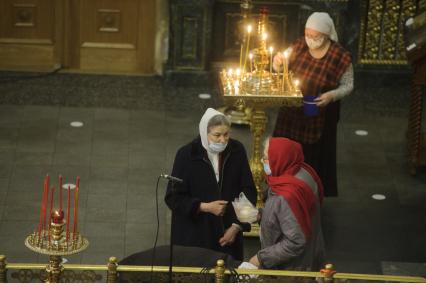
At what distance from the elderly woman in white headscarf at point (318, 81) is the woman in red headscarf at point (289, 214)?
2479 mm

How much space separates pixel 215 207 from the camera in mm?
7066

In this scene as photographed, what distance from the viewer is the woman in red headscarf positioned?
21.0ft

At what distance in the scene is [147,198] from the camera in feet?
32.2

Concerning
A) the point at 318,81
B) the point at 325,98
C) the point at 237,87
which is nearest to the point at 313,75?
the point at 318,81

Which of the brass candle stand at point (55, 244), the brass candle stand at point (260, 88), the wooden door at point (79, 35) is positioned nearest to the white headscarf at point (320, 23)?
the brass candle stand at point (260, 88)

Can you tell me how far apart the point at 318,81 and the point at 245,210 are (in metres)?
2.22

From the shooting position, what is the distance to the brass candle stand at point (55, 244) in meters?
5.57

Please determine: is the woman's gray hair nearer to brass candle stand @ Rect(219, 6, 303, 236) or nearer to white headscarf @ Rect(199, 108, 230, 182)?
white headscarf @ Rect(199, 108, 230, 182)

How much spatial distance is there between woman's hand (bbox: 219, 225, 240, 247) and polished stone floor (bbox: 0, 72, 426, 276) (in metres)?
1.59

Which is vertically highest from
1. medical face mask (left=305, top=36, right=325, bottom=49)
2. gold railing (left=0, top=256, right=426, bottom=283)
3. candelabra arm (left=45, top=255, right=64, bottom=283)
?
medical face mask (left=305, top=36, right=325, bottom=49)

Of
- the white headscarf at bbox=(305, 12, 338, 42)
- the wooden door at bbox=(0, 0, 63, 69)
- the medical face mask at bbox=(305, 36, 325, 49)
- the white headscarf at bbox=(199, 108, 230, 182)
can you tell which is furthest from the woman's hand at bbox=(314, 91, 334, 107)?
the wooden door at bbox=(0, 0, 63, 69)

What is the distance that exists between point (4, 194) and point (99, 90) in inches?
115

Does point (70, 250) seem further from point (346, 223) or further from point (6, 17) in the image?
point (6, 17)

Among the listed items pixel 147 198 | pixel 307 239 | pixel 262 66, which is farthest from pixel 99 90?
pixel 307 239
